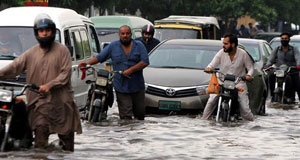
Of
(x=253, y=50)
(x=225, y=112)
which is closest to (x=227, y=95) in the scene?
(x=225, y=112)

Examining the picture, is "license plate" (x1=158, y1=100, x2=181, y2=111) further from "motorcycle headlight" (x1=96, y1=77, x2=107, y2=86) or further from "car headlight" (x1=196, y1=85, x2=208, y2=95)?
"motorcycle headlight" (x1=96, y1=77, x2=107, y2=86)

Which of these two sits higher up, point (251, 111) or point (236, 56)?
point (236, 56)

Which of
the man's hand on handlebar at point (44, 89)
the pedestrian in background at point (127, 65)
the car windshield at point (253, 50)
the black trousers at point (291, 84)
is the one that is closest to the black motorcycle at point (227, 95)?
the pedestrian in background at point (127, 65)

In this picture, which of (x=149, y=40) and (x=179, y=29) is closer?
(x=149, y=40)

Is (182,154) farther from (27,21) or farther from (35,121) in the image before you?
(27,21)

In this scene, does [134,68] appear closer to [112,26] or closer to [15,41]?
[15,41]

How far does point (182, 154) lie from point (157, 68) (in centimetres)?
613

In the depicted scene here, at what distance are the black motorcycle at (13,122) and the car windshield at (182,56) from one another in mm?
7361

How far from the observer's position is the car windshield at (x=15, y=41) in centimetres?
1464

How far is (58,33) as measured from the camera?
49.9 ft

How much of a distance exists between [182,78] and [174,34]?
444 inches

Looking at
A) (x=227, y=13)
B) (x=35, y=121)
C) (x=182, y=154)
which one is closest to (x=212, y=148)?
(x=182, y=154)

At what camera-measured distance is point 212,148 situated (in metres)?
11.3

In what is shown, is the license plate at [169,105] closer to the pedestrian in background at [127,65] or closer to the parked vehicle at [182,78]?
the parked vehicle at [182,78]
